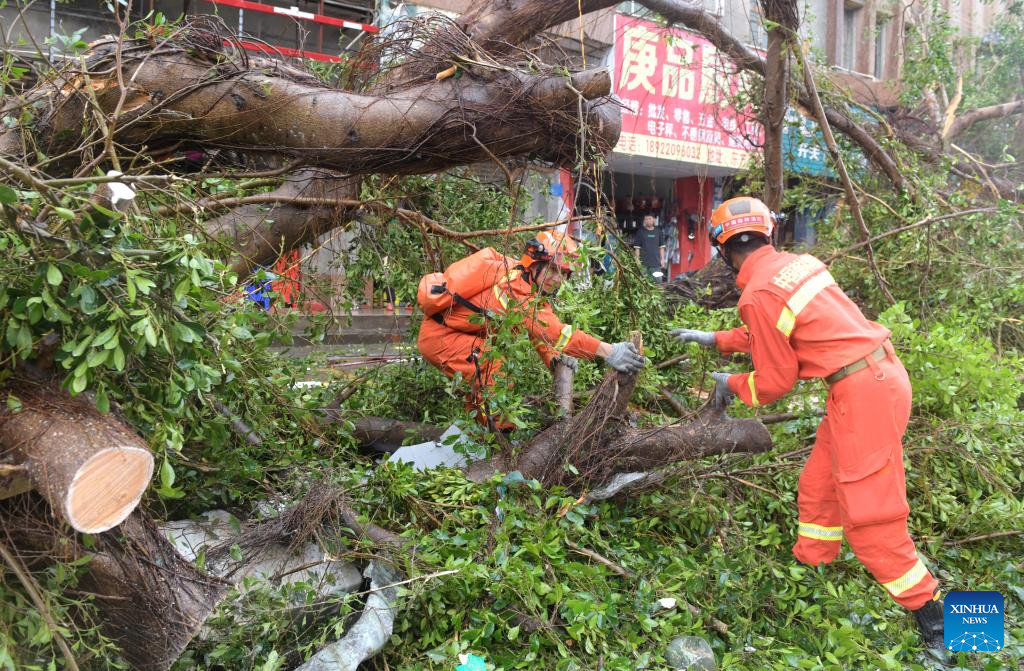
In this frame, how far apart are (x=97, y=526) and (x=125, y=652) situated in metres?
0.60

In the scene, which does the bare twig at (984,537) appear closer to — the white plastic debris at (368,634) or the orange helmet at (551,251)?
the orange helmet at (551,251)

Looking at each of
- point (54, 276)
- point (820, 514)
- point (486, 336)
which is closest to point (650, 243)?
point (486, 336)

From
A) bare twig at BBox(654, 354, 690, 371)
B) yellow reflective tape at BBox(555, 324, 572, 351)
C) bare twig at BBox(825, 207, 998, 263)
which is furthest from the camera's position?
bare twig at BBox(825, 207, 998, 263)

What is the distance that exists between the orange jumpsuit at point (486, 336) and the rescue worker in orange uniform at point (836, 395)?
2.92ft

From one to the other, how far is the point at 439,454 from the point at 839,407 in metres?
1.86

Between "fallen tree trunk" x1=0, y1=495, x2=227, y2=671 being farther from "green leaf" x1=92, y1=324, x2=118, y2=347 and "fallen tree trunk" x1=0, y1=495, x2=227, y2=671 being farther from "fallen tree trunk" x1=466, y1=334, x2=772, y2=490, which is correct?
"fallen tree trunk" x1=466, y1=334, x2=772, y2=490

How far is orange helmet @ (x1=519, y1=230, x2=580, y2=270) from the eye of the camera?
4023 millimetres

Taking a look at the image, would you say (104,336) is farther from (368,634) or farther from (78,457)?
(368,634)

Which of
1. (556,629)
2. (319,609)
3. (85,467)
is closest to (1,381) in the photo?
(85,467)

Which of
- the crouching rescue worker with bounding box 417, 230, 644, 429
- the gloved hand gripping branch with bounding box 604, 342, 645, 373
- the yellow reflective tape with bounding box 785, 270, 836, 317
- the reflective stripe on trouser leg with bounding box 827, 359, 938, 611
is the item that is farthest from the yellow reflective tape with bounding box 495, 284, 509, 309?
the reflective stripe on trouser leg with bounding box 827, 359, 938, 611

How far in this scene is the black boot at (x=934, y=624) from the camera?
2898 millimetres

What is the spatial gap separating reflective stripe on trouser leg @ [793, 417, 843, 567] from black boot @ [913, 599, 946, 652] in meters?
0.40

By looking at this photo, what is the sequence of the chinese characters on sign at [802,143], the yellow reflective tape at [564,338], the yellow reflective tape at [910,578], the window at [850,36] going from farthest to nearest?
the window at [850,36] → the chinese characters on sign at [802,143] → the yellow reflective tape at [564,338] → the yellow reflective tape at [910,578]

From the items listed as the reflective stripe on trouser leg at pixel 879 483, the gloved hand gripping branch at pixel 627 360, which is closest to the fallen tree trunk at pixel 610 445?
the gloved hand gripping branch at pixel 627 360
